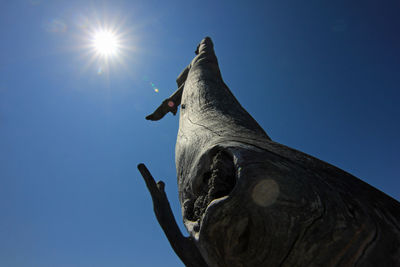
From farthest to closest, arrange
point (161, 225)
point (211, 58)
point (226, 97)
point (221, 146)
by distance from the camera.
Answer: point (211, 58), point (161, 225), point (226, 97), point (221, 146)

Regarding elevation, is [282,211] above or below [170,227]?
below

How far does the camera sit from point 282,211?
529 mm

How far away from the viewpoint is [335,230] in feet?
1.59

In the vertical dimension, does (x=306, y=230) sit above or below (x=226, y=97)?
below

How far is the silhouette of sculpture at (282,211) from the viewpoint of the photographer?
18.7 inches

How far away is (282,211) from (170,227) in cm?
126

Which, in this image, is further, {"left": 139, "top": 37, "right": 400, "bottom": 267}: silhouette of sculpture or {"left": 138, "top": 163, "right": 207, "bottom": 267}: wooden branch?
{"left": 138, "top": 163, "right": 207, "bottom": 267}: wooden branch

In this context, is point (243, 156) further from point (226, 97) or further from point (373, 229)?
point (226, 97)

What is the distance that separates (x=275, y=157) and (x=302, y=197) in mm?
159

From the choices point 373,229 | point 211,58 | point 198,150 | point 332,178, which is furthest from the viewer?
point 211,58

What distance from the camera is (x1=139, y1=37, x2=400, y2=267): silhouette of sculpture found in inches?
18.7

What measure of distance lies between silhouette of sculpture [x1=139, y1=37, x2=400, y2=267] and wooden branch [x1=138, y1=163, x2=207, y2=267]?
810 mm

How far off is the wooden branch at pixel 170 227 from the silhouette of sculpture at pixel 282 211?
2.66 ft

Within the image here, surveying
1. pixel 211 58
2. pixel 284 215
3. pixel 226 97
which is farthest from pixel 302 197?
pixel 211 58
